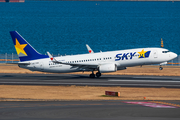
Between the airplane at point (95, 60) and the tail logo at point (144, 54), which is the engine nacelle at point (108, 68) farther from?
the tail logo at point (144, 54)

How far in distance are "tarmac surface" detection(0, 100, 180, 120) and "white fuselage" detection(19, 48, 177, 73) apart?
80.8 ft

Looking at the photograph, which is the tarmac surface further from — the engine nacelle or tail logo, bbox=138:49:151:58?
tail logo, bbox=138:49:151:58

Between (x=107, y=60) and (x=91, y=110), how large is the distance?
31.1 meters

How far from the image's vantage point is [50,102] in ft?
115

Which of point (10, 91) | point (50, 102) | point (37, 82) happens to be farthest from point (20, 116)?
point (37, 82)

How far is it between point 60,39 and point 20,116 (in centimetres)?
16183

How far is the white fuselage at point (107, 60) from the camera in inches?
2363

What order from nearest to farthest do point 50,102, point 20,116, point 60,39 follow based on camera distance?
point 20,116 < point 50,102 < point 60,39

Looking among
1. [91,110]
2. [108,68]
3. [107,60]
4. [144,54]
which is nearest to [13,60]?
[107,60]

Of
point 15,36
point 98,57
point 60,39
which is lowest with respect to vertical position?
point 98,57

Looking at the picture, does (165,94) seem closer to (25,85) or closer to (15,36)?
(25,85)

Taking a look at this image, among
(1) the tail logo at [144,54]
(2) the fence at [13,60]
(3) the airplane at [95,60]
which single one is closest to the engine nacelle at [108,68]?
(3) the airplane at [95,60]

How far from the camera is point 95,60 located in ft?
202

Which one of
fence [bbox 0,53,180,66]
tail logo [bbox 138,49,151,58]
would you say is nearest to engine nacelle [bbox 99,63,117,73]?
tail logo [bbox 138,49,151,58]
